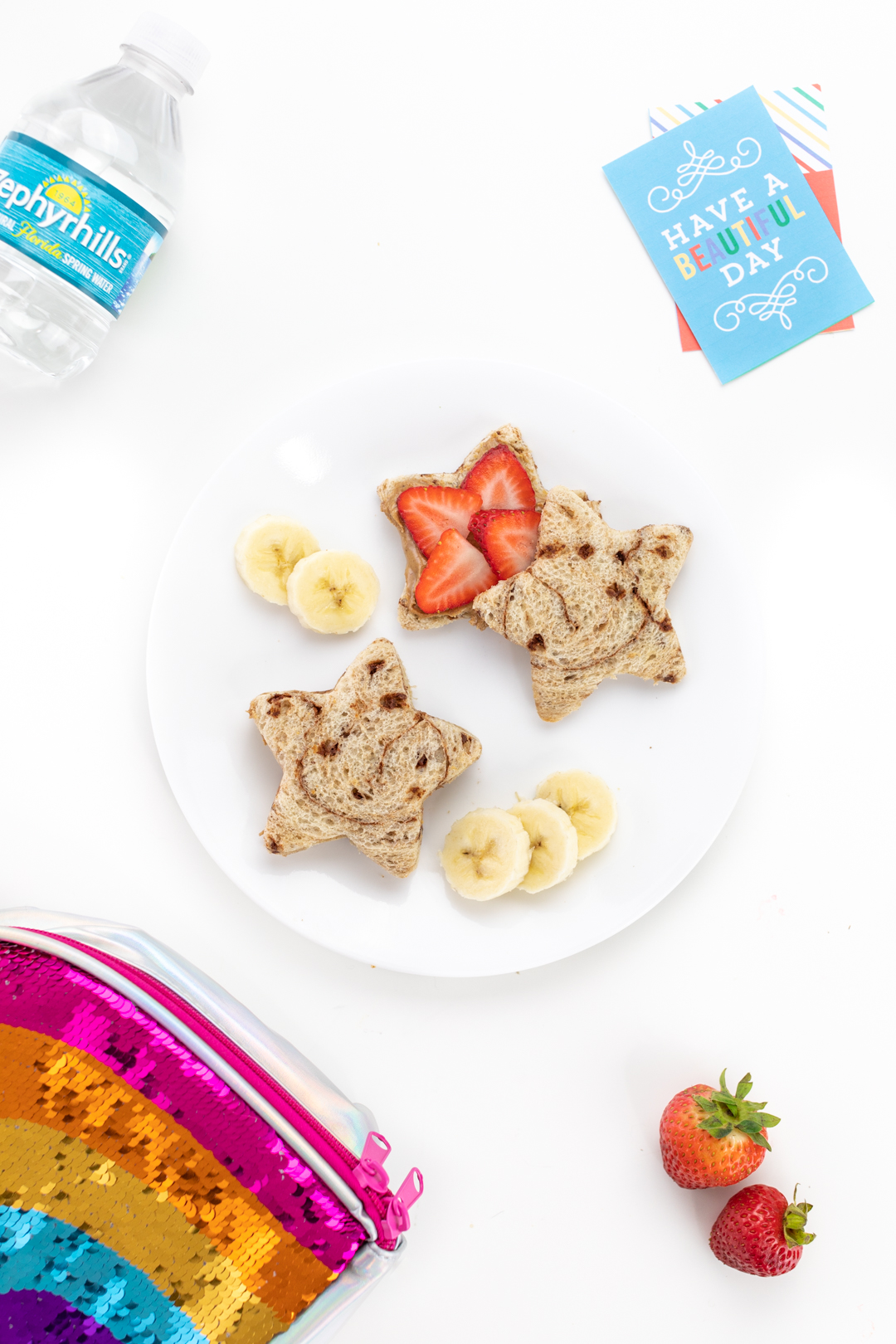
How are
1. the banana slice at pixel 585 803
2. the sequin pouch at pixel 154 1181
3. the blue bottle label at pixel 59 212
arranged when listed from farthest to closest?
the banana slice at pixel 585 803 → the blue bottle label at pixel 59 212 → the sequin pouch at pixel 154 1181

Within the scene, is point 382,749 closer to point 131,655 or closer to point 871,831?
point 131,655

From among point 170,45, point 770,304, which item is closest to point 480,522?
point 770,304

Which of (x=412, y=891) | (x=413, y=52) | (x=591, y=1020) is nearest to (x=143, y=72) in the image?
(x=413, y=52)

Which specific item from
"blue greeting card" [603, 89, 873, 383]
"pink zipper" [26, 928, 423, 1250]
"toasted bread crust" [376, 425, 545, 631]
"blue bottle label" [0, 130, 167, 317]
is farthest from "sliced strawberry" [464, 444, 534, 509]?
"pink zipper" [26, 928, 423, 1250]

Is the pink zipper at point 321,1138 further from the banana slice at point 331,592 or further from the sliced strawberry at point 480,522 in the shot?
the sliced strawberry at point 480,522

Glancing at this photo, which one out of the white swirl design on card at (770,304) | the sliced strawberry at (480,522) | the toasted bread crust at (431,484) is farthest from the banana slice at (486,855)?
the white swirl design on card at (770,304)

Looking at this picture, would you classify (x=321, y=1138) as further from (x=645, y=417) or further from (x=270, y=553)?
(x=645, y=417)
